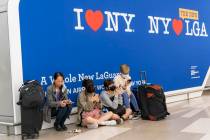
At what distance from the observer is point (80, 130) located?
20.3 feet

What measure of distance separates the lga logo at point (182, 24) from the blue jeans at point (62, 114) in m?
3.41

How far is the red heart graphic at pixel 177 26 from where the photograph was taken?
9.68 m

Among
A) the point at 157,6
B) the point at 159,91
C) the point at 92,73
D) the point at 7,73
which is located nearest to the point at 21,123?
the point at 7,73

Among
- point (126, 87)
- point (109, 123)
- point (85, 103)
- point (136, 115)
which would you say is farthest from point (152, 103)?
point (85, 103)

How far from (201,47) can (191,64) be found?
0.72m

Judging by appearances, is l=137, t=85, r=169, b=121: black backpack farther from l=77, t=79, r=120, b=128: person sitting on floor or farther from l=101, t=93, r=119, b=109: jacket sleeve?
l=77, t=79, r=120, b=128: person sitting on floor

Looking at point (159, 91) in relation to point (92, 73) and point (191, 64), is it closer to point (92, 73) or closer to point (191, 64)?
point (92, 73)

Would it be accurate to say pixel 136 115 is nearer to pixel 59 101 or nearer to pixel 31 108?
pixel 59 101

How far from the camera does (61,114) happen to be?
627 cm

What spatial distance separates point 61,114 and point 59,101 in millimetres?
219

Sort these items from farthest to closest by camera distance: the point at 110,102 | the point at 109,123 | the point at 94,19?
the point at 94,19
the point at 110,102
the point at 109,123

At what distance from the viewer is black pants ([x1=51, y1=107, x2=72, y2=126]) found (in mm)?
6273

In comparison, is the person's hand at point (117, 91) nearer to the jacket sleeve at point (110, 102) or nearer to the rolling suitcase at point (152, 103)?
the jacket sleeve at point (110, 102)

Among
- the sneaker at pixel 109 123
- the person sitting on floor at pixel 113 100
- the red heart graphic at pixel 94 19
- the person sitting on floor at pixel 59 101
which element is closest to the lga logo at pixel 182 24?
the red heart graphic at pixel 94 19
